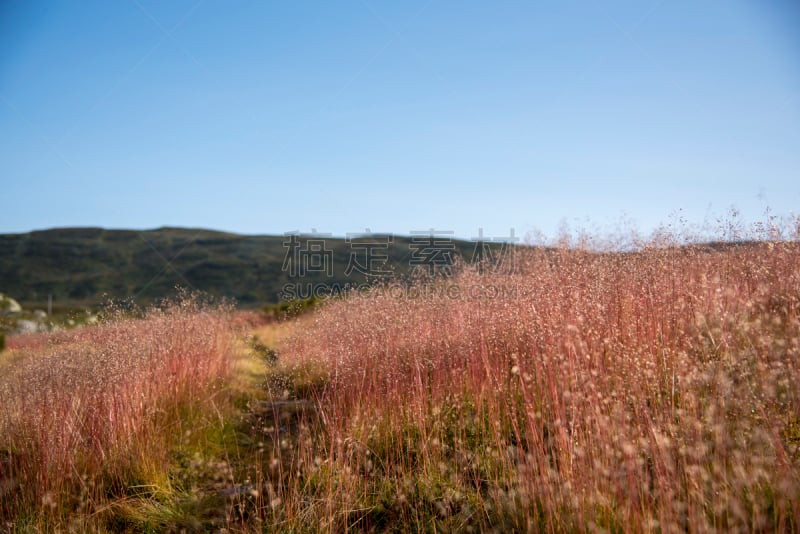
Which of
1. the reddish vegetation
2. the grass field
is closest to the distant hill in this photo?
the grass field

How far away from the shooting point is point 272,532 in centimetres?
294

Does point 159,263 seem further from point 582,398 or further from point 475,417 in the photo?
point 582,398

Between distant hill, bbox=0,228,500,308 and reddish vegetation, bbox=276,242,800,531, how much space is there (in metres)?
39.0

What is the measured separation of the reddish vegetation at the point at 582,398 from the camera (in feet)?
7.59

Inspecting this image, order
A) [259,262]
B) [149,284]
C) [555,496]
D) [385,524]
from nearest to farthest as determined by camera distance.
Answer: [555,496], [385,524], [149,284], [259,262]

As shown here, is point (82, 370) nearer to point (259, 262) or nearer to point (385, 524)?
point (385, 524)

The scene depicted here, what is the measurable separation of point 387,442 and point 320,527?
106 centimetres

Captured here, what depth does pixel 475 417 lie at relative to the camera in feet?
13.0

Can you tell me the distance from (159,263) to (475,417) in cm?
6456

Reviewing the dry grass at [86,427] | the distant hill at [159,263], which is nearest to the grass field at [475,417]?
the dry grass at [86,427]

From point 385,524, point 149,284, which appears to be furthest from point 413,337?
point 149,284

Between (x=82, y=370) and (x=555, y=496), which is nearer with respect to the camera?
(x=555, y=496)

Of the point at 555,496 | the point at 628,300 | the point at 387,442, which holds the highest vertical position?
the point at 628,300

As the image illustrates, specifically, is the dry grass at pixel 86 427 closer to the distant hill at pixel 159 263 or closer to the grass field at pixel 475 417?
the grass field at pixel 475 417
